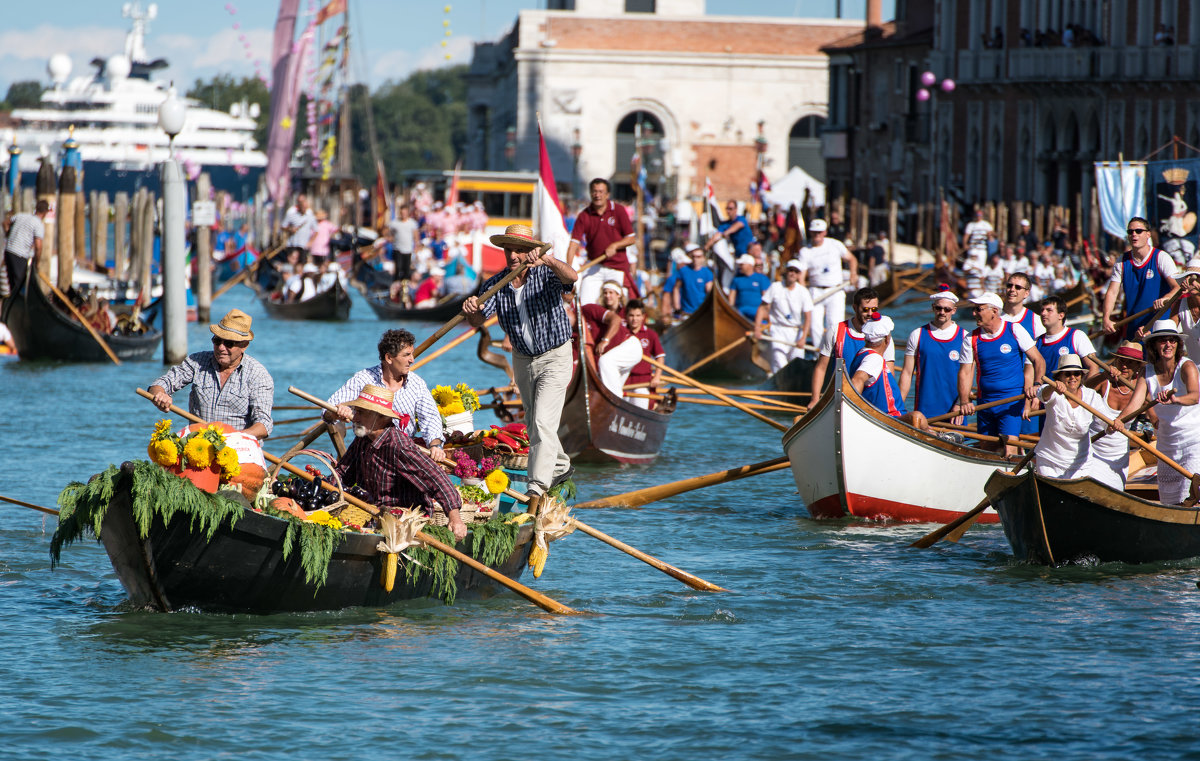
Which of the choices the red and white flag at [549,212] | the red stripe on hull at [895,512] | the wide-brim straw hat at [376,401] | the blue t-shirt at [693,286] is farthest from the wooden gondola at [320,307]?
the wide-brim straw hat at [376,401]

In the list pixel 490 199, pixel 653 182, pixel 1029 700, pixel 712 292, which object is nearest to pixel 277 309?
pixel 490 199

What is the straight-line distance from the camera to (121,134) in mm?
67062

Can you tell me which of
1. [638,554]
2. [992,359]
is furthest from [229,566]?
[992,359]

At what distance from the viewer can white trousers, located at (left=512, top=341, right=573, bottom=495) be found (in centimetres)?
928

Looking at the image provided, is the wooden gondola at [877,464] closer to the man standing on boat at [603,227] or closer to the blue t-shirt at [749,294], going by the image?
the man standing on boat at [603,227]

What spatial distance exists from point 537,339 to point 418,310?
65.4 ft

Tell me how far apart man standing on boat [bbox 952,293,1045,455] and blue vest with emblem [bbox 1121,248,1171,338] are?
8.67 ft

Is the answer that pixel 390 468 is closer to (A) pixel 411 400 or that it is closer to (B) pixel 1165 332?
(A) pixel 411 400

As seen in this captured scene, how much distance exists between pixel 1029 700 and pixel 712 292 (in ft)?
39.5

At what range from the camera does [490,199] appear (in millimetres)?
38594

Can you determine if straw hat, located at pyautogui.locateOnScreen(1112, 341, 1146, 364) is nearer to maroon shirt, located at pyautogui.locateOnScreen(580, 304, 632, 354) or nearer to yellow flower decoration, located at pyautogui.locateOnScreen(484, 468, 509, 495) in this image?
yellow flower decoration, located at pyautogui.locateOnScreen(484, 468, 509, 495)

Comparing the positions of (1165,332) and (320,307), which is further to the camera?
(320,307)

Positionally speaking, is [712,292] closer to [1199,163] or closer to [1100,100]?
[1199,163]

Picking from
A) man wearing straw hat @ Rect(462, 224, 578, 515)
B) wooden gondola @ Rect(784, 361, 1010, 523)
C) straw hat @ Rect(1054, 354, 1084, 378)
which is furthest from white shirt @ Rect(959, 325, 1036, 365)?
man wearing straw hat @ Rect(462, 224, 578, 515)
